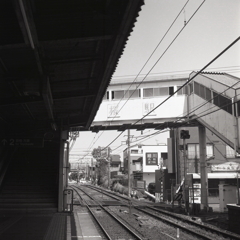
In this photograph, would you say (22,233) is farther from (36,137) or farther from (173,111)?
(173,111)

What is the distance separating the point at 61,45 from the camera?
912 cm

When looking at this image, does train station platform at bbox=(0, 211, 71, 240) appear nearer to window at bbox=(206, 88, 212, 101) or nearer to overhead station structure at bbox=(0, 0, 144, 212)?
overhead station structure at bbox=(0, 0, 144, 212)

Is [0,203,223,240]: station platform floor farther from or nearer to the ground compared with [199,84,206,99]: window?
nearer to the ground

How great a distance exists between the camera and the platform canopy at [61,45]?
712cm

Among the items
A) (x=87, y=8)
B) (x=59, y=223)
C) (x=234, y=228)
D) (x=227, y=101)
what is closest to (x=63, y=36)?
(x=87, y=8)

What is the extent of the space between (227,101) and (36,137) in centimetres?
1110

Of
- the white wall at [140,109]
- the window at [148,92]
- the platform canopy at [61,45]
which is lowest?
the platform canopy at [61,45]

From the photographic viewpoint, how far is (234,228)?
41.7 feet

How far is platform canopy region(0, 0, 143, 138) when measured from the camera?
23.4 ft

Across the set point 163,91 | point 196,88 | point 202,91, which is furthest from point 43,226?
point 163,91

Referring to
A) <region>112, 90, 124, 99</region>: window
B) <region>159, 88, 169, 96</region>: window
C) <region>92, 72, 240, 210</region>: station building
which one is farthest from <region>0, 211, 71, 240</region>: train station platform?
<region>159, 88, 169, 96</region>: window

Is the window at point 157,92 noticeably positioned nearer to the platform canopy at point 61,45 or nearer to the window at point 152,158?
the platform canopy at point 61,45

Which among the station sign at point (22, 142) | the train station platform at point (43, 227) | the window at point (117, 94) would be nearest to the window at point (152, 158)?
the window at point (117, 94)

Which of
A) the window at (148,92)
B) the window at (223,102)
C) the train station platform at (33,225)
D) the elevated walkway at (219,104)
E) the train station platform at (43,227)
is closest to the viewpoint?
the train station platform at (33,225)
